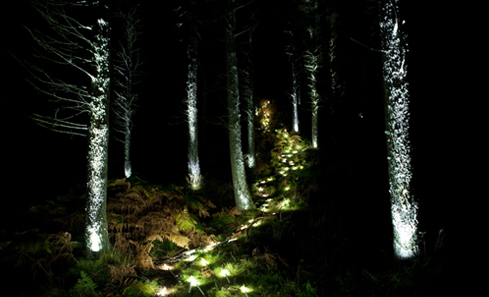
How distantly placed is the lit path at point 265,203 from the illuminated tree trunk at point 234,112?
82 centimetres

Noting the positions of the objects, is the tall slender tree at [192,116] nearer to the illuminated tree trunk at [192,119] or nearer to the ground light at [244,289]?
the illuminated tree trunk at [192,119]

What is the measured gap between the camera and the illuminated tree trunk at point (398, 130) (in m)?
3.52

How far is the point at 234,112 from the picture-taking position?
749cm

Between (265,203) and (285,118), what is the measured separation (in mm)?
12076

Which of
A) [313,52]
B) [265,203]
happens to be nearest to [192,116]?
[265,203]

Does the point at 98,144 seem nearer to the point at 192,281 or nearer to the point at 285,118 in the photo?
the point at 192,281

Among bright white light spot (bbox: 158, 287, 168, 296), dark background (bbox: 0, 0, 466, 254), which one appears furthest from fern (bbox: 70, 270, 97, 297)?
dark background (bbox: 0, 0, 466, 254)

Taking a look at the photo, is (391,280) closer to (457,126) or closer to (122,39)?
(457,126)

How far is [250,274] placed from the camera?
12.9 ft

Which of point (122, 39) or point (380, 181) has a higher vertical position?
point (122, 39)

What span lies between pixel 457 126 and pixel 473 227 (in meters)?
2.35

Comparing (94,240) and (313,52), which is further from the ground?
(313,52)

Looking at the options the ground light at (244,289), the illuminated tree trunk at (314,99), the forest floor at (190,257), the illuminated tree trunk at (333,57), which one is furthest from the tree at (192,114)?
the illuminated tree trunk at (333,57)

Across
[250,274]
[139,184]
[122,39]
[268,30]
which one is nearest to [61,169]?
[122,39]
